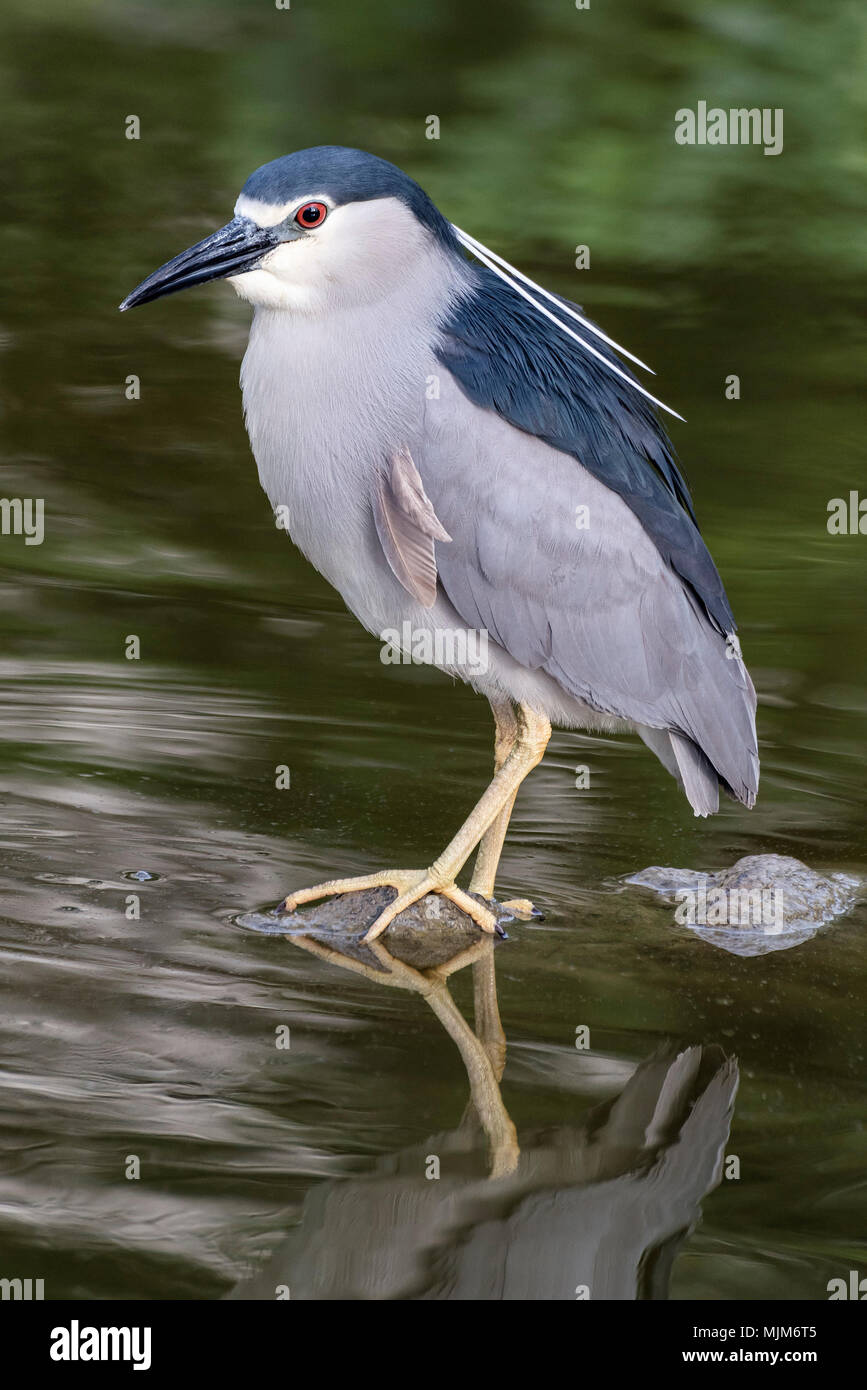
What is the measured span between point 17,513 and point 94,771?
2806mm

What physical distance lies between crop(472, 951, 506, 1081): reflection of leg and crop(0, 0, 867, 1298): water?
0.05 ft

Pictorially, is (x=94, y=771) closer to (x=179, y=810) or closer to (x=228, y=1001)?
(x=179, y=810)

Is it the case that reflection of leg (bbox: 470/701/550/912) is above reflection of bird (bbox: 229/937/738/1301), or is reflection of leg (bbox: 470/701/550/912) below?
above

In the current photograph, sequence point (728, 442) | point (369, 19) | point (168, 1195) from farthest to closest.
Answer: point (369, 19), point (728, 442), point (168, 1195)

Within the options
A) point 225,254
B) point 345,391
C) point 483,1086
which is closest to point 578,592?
point 345,391

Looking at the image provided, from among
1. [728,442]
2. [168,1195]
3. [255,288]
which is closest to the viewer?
[168,1195]

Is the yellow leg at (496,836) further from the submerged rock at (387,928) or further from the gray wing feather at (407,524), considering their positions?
the gray wing feather at (407,524)

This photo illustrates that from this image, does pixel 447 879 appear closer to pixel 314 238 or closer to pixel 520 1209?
pixel 520 1209

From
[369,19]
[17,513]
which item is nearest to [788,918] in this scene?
[17,513]

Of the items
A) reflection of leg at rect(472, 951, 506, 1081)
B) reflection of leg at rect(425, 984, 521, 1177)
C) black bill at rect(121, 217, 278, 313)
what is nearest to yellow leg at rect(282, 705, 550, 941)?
reflection of leg at rect(472, 951, 506, 1081)

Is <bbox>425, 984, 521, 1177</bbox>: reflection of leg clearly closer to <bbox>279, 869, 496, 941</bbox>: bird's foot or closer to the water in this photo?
the water

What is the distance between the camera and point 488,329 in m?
4.57

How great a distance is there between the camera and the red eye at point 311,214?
434 cm

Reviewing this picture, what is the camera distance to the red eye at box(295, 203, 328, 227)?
14.3 ft
